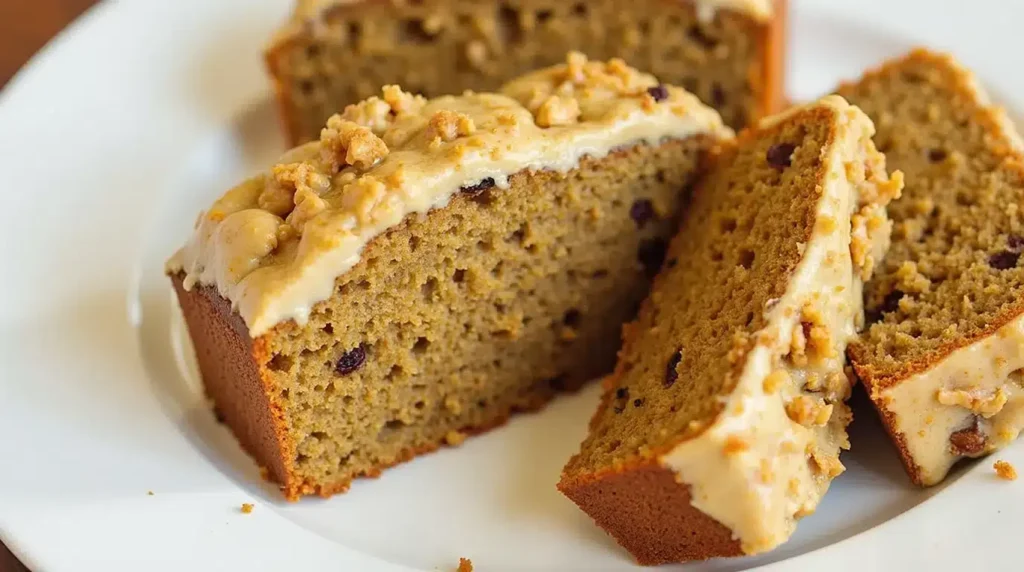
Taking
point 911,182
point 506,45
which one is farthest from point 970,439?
point 506,45

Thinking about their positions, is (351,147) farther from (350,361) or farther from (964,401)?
(964,401)

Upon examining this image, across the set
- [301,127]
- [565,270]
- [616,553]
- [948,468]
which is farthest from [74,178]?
[948,468]

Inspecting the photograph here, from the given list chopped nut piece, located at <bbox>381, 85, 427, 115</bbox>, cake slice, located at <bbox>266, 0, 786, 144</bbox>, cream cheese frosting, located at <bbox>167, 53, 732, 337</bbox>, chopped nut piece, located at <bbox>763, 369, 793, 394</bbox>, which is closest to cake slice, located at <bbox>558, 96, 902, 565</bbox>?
chopped nut piece, located at <bbox>763, 369, 793, 394</bbox>

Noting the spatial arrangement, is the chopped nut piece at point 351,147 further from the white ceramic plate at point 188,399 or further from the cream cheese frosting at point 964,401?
the cream cheese frosting at point 964,401

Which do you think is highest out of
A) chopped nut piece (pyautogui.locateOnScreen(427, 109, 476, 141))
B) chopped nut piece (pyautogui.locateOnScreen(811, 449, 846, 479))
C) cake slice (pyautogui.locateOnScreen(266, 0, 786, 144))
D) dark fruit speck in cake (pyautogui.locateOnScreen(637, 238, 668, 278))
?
chopped nut piece (pyautogui.locateOnScreen(427, 109, 476, 141))

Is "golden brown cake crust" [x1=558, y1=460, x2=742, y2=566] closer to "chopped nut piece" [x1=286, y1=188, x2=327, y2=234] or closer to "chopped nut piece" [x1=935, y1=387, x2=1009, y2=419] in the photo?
"chopped nut piece" [x1=935, y1=387, x2=1009, y2=419]

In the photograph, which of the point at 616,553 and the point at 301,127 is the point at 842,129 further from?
the point at 301,127

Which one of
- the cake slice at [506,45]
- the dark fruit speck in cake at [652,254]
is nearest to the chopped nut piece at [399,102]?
the dark fruit speck in cake at [652,254]
